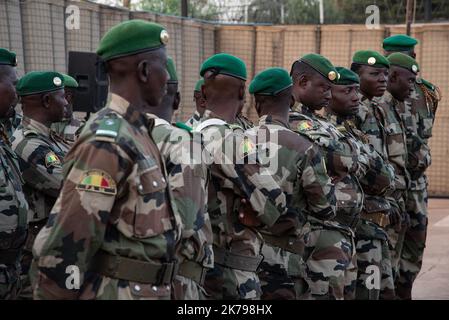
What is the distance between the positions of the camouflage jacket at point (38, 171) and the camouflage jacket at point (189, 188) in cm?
147

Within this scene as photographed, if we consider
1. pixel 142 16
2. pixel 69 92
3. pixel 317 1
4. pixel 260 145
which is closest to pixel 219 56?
pixel 260 145

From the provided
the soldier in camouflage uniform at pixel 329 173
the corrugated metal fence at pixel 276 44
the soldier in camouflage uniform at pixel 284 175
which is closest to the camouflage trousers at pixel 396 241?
the soldier in camouflage uniform at pixel 329 173

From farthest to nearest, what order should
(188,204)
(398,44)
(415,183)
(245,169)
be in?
(398,44), (415,183), (245,169), (188,204)

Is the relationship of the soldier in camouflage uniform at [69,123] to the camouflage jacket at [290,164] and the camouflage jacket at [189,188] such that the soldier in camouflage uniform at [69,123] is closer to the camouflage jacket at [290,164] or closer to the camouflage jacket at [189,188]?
the camouflage jacket at [290,164]

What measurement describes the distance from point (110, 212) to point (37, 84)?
2635 millimetres

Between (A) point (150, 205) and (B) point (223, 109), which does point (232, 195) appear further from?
(A) point (150, 205)

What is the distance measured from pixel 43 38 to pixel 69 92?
3.37 meters

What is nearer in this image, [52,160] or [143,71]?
[143,71]

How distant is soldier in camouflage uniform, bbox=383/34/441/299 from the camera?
25.8ft

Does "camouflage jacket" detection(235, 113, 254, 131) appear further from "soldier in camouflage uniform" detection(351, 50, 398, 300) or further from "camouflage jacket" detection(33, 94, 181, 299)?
"camouflage jacket" detection(33, 94, 181, 299)

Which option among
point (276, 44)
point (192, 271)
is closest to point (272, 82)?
point (192, 271)

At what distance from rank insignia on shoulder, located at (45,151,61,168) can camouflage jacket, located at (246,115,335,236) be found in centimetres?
120

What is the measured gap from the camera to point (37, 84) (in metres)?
5.40

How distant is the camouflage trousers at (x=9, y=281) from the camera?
4551 millimetres
